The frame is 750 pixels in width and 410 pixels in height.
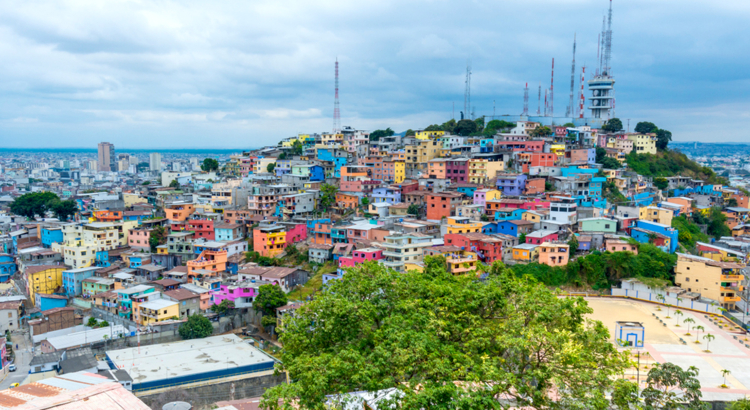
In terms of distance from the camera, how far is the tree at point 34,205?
144 ft

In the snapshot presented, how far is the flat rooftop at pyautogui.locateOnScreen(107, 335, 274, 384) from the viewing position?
1997 centimetres

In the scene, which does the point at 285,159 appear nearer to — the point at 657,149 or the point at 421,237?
the point at 421,237

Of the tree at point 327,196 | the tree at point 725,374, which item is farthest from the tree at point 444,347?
the tree at point 327,196

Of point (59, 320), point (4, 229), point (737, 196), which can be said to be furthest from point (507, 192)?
point (4, 229)

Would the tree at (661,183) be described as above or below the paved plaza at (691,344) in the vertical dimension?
above

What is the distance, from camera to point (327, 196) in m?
34.8

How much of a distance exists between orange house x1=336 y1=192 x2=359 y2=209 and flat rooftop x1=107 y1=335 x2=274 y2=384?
13.5 metres

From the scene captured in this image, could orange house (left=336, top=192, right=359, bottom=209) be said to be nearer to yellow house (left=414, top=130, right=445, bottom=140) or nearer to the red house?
the red house

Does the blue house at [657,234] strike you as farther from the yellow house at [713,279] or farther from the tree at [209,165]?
the tree at [209,165]

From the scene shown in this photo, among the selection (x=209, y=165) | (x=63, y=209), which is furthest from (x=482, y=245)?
(x=209, y=165)

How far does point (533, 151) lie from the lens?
1490 inches

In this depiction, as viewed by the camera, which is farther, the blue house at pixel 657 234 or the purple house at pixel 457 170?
the purple house at pixel 457 170

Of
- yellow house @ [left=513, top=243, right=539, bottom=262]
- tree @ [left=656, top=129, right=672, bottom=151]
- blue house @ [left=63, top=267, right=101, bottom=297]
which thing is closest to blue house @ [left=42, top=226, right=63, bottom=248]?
blue house @ [left=63, top=267, right=101, bottom=297]

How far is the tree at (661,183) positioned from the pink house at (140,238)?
115 feet
